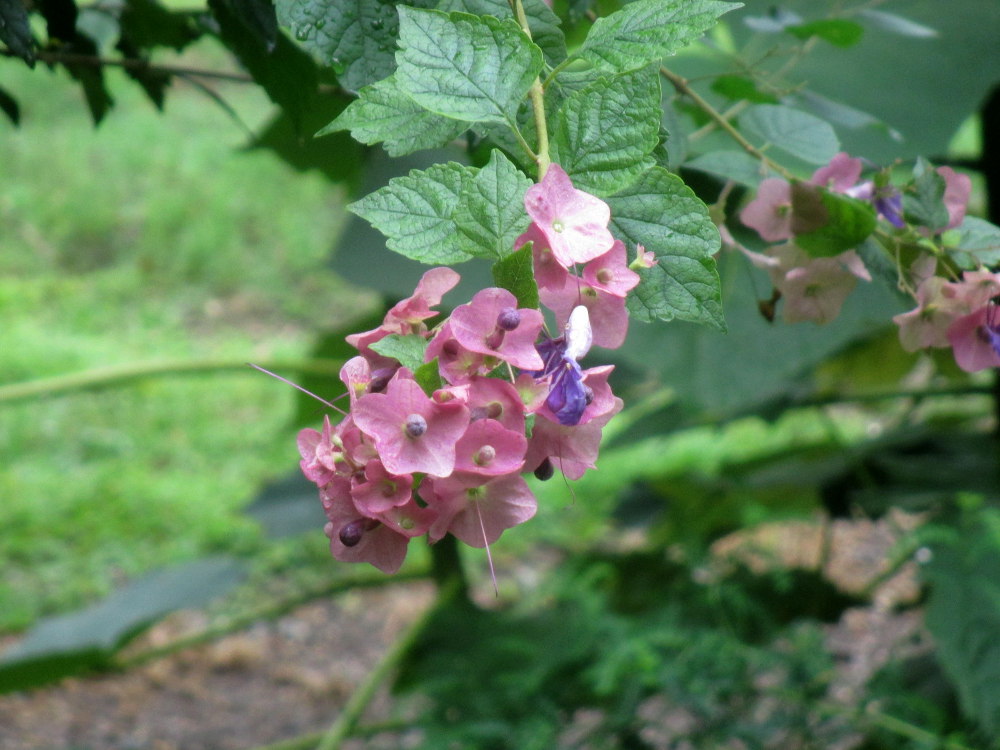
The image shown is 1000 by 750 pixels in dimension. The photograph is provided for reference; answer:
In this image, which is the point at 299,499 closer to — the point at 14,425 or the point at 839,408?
the point at 14,425

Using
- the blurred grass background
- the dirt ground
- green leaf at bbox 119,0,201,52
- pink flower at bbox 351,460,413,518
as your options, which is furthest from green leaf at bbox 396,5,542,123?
the blurred grass background

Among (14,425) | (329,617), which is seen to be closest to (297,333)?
(14,425)

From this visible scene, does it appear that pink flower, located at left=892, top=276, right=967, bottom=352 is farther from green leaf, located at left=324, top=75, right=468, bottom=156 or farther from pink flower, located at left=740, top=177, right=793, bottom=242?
green leaf, located at left=324, top=75, right=468, bottom=156

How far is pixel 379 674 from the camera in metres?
1.17

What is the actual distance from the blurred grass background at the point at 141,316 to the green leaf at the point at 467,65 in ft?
4.23

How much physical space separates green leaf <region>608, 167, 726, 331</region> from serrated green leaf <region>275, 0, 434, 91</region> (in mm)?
129

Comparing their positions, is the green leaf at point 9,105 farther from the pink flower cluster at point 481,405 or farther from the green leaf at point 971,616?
the green leaf at point 971,616

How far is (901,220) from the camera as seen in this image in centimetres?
42

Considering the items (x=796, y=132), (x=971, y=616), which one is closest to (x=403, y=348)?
(x=796, y=132)

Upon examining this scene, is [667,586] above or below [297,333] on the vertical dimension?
above

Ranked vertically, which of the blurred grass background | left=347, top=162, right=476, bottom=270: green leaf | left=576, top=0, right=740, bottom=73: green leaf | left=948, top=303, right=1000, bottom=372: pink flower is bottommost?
the blurred grass background

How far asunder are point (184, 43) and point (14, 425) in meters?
2.21

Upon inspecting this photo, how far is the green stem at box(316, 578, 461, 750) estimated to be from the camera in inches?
42.4

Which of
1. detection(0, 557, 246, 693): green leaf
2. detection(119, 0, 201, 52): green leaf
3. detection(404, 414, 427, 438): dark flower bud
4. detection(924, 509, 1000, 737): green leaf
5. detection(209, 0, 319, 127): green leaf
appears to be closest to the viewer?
detection(404, 414, 427, 438): dark flower bud
